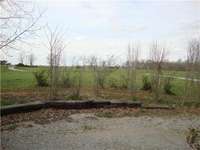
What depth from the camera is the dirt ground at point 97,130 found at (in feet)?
14.9

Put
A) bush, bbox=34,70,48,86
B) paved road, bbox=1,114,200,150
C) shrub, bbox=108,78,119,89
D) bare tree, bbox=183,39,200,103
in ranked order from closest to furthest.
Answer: paved road, bbox=1,114,200,150
bare tree, bbox=183,39,200,103
bush, bbox=34,70,48,86
shrub, bbox=108,78,119,89

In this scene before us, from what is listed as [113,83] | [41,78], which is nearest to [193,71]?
[113,83]

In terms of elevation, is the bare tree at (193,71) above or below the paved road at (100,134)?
above

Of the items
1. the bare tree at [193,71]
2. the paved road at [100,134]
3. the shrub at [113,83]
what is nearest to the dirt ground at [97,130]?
the paved road at [100,134]

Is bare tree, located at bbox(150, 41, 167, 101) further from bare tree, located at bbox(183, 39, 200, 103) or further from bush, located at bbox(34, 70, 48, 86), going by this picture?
bush, located at bbox(34, 70, 48, 86)

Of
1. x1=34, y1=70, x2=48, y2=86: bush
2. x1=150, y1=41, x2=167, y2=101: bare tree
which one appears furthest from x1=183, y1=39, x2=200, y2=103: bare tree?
x1=34, y1=70, x2=48, y2=86: bush

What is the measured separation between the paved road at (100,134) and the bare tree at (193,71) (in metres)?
3.86

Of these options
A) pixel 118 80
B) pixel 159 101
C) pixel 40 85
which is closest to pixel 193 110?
pixel 159 101

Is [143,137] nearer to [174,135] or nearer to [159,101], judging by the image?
[174,135]

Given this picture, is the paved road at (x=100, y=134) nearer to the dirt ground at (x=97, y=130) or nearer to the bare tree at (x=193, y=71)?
the dirt ground at (x=97, y=130)

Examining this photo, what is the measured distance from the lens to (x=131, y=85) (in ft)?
38.5

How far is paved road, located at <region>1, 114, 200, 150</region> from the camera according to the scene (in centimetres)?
448

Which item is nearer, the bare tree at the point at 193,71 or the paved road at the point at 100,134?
the paved road at the point at 100,134

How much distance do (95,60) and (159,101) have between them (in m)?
3.93
